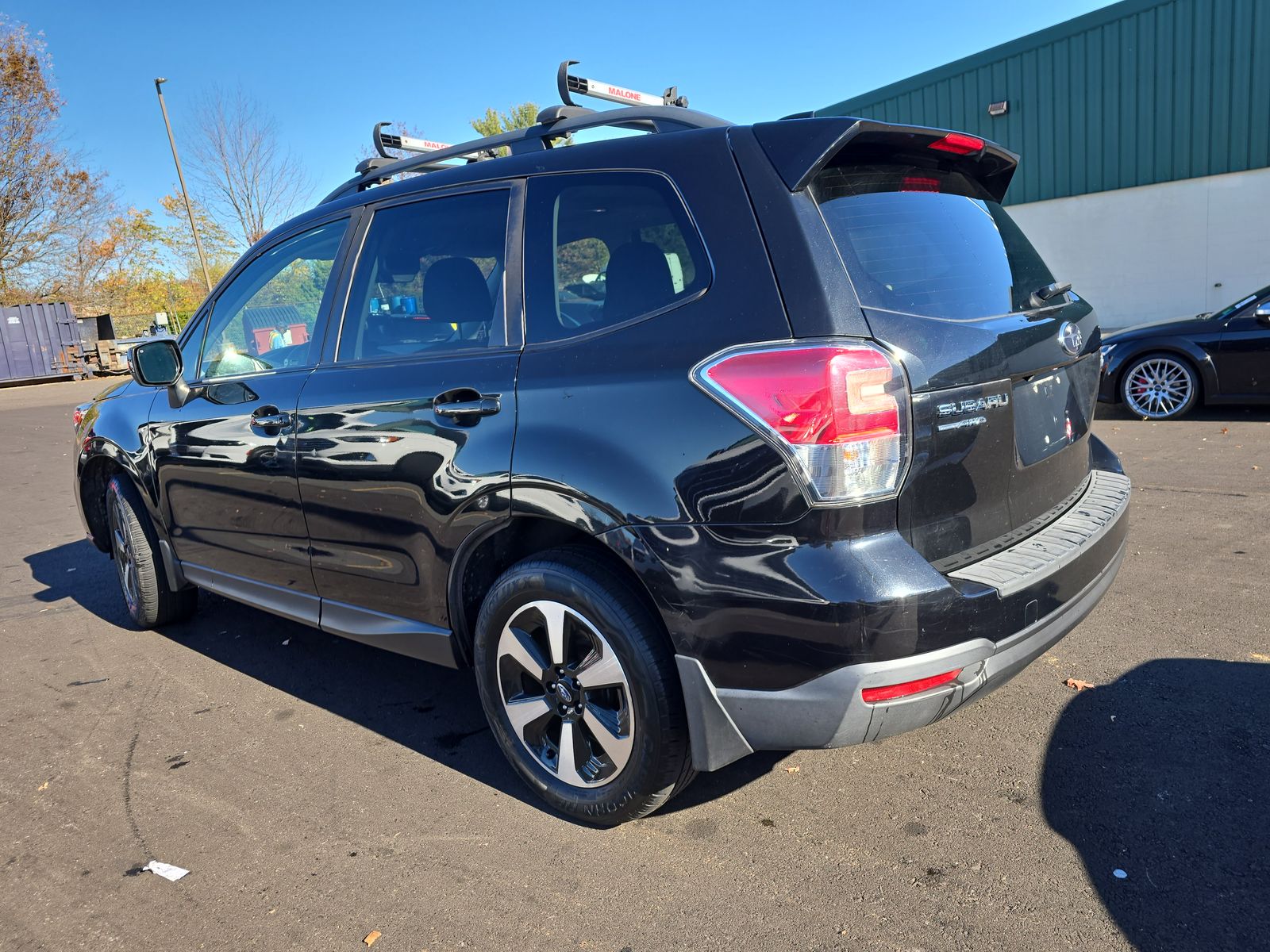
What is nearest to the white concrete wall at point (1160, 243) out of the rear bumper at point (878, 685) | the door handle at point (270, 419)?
the rear bumper at point (878, 685)

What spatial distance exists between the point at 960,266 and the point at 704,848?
6.03 feet

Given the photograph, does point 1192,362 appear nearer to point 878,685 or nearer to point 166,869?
point 878,685

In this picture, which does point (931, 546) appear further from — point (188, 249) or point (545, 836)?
point (188, 249)

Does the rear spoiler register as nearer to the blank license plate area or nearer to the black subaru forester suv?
the black subaru forester suv

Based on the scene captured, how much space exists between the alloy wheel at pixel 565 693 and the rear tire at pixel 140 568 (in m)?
2.69

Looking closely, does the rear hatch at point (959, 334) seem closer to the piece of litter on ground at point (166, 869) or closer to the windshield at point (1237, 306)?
the piece of litter on ground at point (166, 869)

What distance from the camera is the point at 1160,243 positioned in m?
18.0

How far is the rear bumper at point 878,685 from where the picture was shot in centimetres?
221

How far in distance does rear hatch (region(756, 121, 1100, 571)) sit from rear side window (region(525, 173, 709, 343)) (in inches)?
15.7

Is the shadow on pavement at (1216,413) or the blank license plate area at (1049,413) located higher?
the blank license plate area at (1049,413)

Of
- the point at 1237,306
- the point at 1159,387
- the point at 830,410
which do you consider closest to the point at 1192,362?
the point at 1159,387

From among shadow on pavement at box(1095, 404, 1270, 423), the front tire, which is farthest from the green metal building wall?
the front tire

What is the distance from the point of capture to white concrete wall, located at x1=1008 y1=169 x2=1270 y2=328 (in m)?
16.8

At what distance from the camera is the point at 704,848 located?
104 inches
